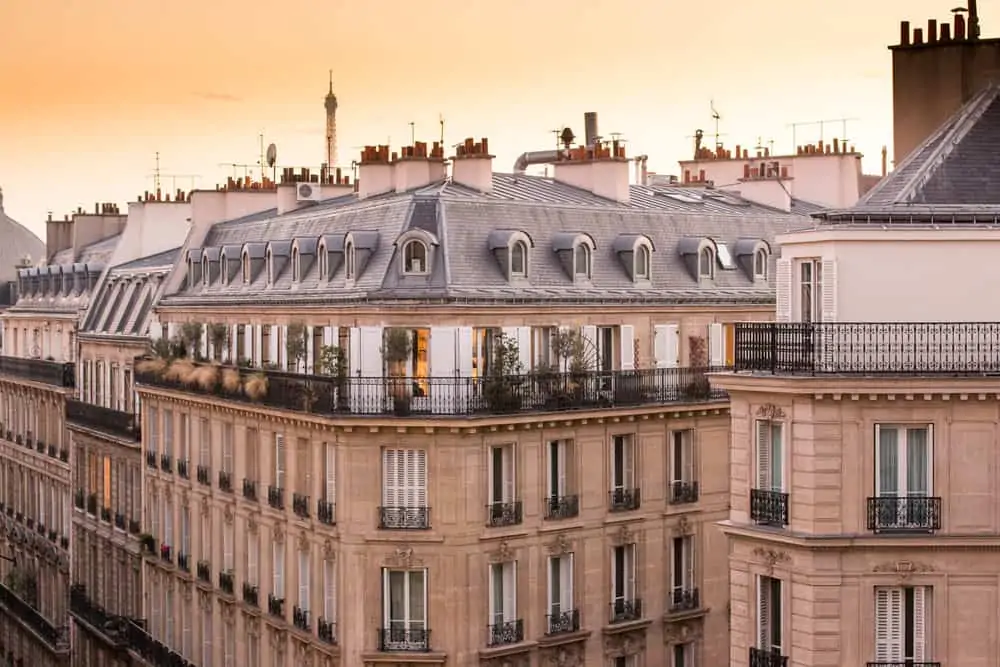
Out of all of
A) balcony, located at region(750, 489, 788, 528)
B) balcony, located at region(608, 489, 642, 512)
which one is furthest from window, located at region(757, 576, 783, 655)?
balcony, located at region(608, 489, 642, 512)

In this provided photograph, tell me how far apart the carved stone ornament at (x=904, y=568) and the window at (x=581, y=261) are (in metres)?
Result: 19.0

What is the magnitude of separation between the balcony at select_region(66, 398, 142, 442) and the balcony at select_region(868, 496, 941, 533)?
36.6 meters

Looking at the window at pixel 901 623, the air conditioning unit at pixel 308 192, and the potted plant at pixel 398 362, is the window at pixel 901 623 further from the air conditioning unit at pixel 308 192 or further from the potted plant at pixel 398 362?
the air conditioning unit at pixel 308 192

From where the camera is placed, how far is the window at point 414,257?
46.7m

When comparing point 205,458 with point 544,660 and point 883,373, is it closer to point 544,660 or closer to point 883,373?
point 544,660

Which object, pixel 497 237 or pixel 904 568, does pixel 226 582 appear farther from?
pixel 904 568

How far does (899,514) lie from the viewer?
31484 mm

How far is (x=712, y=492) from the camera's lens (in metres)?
52.2

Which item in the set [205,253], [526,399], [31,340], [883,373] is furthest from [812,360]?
[31,340]

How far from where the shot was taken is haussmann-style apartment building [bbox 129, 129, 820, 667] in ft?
152

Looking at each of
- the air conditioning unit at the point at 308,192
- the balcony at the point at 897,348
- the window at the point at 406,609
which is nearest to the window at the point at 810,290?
the balcony at the point at 897,348

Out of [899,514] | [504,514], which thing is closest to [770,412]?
[899,514]

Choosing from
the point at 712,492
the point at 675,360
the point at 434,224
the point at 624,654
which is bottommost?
the point at 624,654

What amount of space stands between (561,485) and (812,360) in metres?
17.4
